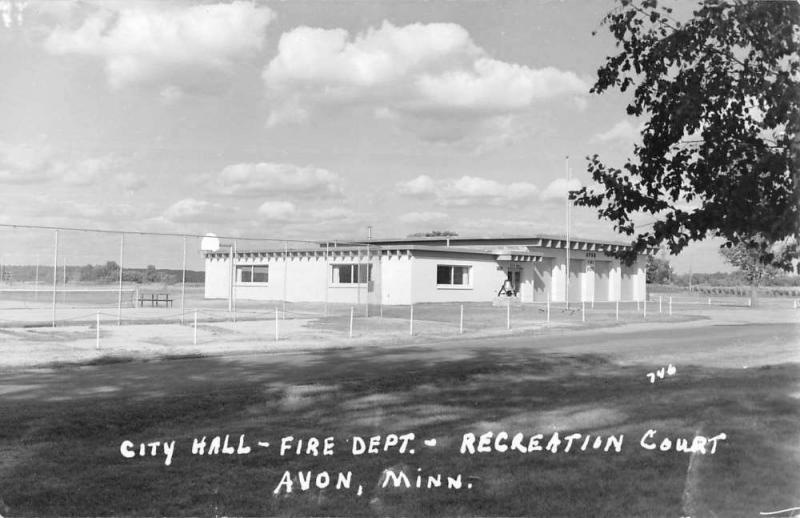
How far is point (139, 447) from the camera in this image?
6930 millimetres

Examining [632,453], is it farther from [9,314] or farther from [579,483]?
[9,314]

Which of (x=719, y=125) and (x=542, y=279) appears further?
(x=542, y=279)

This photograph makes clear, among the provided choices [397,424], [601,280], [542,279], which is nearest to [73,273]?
[397,424]

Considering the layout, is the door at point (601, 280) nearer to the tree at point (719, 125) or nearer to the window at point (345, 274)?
the window at point (345, 274)

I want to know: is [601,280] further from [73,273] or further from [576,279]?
[73,273]

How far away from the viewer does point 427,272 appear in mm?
40156

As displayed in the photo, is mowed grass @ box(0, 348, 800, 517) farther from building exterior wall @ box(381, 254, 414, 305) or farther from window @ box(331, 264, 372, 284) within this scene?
window @ box(331, 264, 372, 284)

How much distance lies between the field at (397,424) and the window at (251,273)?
2929 cm

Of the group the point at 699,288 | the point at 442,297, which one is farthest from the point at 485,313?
the point at 699,288

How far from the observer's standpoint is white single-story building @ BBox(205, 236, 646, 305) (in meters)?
39.8

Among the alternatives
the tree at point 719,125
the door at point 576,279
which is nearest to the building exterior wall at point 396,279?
the door at point 576,279

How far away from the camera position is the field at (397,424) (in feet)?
17.2

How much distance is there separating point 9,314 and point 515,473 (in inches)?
1075

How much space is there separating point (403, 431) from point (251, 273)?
40693 mm
